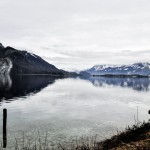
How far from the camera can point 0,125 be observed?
38469 mm

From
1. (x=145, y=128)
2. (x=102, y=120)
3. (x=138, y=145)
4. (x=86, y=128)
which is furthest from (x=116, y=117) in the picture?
(x=138, y=145)

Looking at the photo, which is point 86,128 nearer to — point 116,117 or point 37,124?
point 37,124

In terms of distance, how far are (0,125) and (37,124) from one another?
17.7 ft

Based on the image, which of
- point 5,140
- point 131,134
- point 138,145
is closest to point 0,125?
point 5,140

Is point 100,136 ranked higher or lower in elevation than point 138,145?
lower

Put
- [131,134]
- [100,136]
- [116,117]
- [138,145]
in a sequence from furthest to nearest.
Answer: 1. [116,117]
2. [100,136]
3. [131,134]
4. [138,145]

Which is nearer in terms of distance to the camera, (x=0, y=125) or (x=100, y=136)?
(x=100, y=136)

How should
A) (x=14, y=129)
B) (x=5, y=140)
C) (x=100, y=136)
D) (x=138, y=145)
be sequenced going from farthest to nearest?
1. (x=14, y=129)
2. (x=100, y=136)
3. (x=5, y=140)
4. (x=138, y=145)

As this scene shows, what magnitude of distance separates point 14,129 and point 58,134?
6.55m

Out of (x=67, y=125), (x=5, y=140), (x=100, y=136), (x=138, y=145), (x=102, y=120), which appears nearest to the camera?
(x=138, y=145)

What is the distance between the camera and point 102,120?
4562cm

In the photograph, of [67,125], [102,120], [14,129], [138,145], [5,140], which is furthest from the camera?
[102,120]

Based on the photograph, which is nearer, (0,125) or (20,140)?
(20,140)

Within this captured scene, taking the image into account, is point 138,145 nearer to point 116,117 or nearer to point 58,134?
point 58,134
